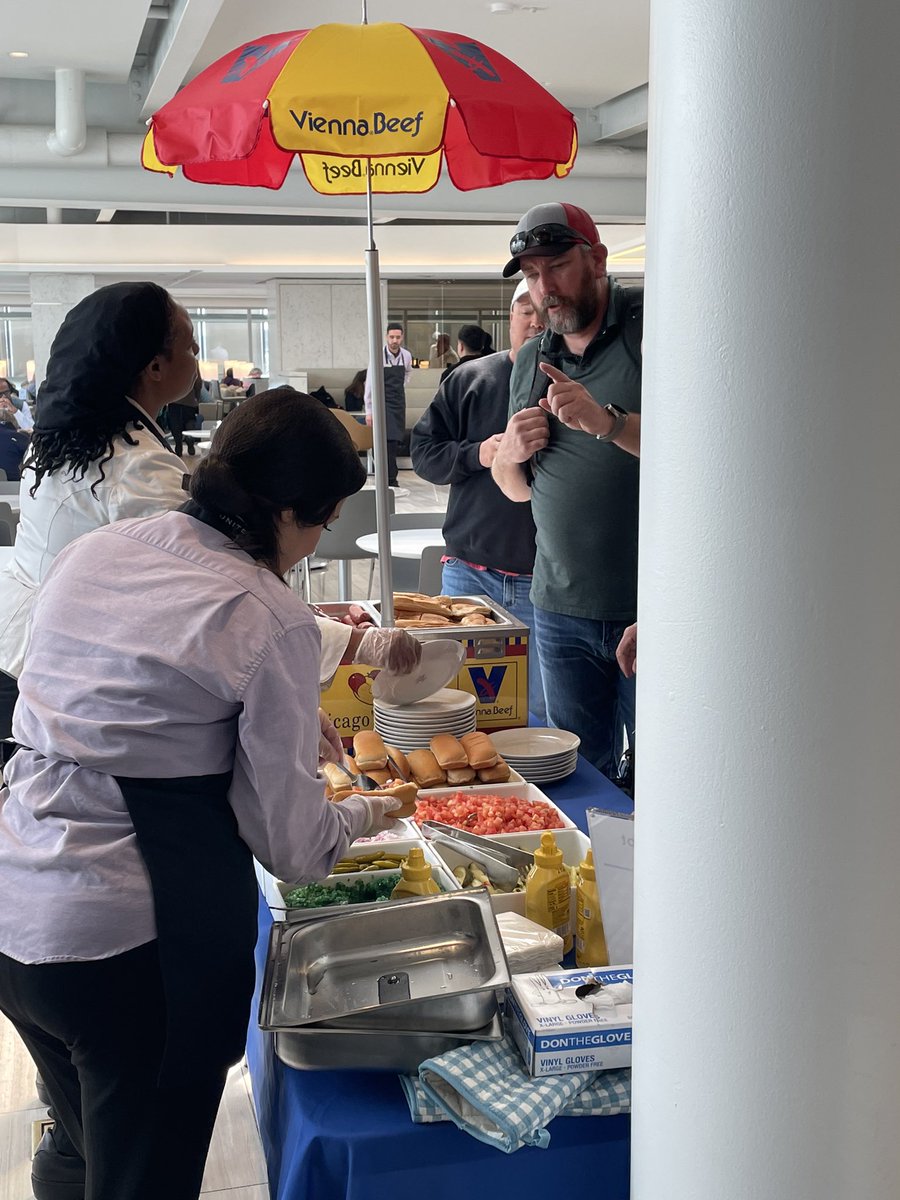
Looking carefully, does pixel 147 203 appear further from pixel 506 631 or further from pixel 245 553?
pixel 245 553

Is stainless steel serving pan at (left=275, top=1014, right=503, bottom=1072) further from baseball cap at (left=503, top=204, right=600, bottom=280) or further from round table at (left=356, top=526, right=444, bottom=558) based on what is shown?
round table at (left=356, top=526, right=444, bottom=558)

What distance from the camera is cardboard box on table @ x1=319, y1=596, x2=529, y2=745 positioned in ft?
8.72

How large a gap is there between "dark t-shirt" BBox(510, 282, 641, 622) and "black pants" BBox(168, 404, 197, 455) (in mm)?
9453

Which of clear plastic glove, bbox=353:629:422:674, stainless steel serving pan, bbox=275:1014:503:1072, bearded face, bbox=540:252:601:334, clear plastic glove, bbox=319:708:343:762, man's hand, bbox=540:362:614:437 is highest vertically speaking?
bearded face, bbox=540:252:601:334

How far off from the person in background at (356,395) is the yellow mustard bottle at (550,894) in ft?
45.9

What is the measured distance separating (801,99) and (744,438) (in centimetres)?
26

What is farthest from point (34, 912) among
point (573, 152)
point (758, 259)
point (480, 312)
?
point (480, 312)

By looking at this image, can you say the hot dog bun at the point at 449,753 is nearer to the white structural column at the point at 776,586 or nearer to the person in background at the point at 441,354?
the white structural column at the point at 776,586

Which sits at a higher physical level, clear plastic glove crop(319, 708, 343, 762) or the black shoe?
clear plastic glove crop(319, 708, 343, 762)

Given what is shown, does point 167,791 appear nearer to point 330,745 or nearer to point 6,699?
point 330,745

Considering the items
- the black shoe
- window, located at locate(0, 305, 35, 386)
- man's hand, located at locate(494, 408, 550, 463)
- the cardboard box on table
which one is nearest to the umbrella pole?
the cardboard box on table

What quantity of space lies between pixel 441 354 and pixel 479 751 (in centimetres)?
1711

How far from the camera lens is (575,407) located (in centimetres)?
248

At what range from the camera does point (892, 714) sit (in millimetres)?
958
